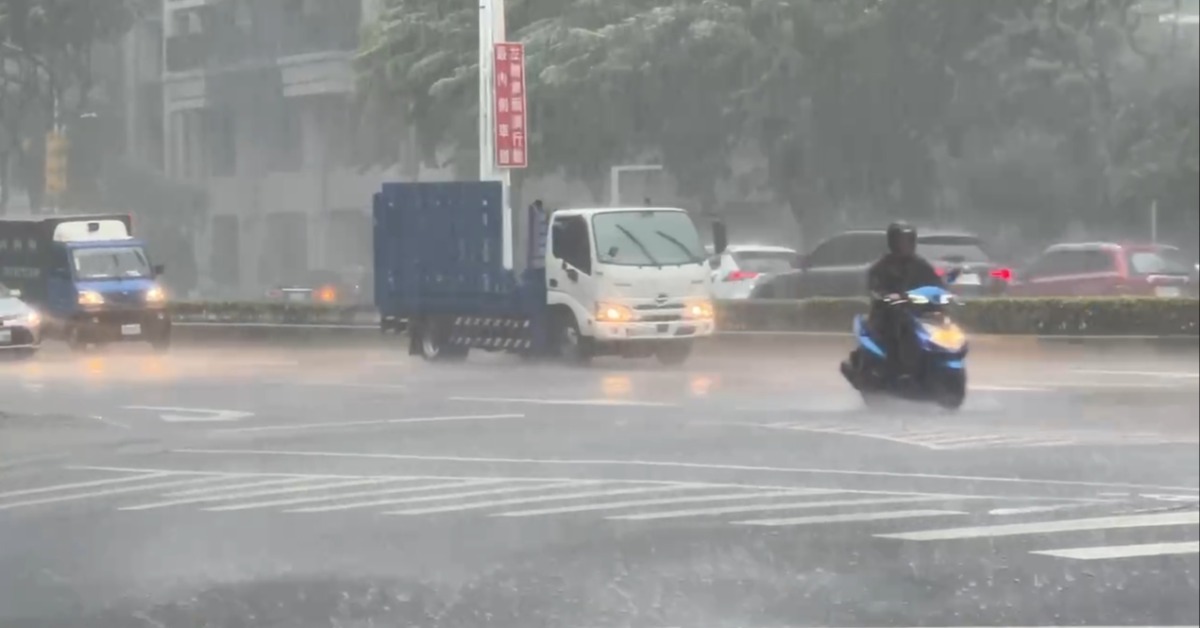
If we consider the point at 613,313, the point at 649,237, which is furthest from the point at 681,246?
the point at 613,313

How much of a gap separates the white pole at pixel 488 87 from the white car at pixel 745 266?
54.1 inches

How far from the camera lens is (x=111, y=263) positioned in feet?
9.22

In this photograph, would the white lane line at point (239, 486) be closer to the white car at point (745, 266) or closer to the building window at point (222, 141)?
the building window at point (222, 141)

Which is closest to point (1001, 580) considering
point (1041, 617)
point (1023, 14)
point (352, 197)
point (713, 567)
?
point (1041, 617)

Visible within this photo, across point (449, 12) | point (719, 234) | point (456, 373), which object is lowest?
point (456, 373)

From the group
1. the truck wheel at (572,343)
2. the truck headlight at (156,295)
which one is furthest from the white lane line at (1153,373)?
the truck headlight at (156,295)

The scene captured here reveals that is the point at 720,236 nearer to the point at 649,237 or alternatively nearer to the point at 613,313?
the point at 649,237

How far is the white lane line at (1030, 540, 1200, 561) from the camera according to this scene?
497 centimetres

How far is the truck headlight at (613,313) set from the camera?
23.1 ft

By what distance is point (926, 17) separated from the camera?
15.4 feet

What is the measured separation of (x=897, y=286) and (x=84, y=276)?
3103 mm

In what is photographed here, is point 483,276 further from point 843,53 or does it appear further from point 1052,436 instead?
point 1052,436

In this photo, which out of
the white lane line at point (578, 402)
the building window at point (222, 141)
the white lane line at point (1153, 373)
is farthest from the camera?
the white lane line at point (1153, 373)

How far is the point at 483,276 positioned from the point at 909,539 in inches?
58.2
